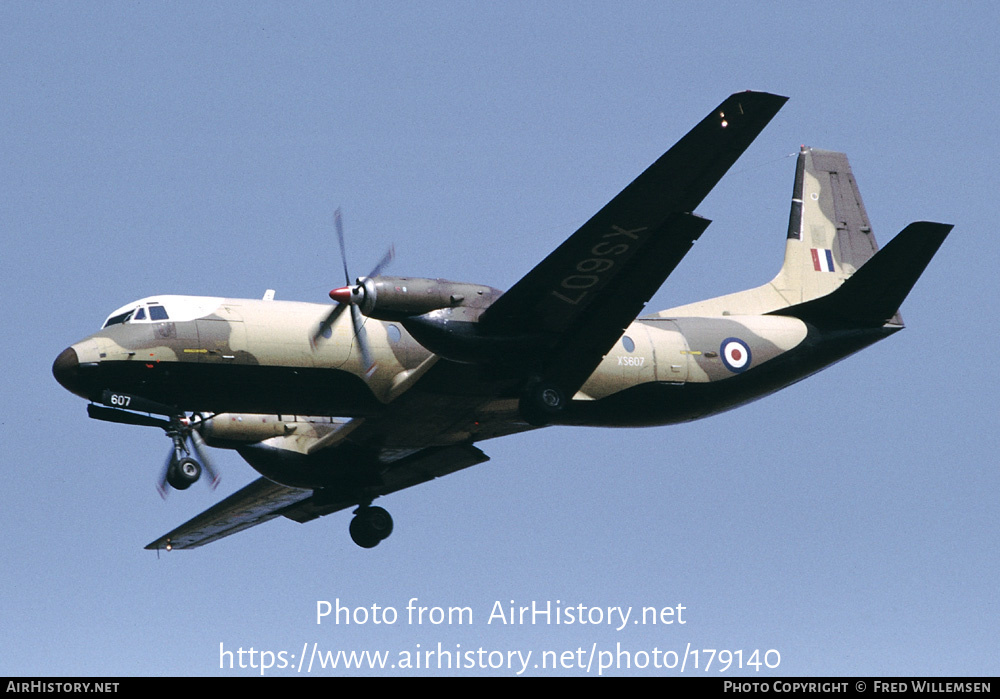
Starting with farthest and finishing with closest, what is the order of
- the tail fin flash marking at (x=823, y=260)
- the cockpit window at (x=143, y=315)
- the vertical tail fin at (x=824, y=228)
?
the tail fin flash marking at (x=823, y=260), the vertical tail fin at (x=824, y=228), the cockpit window at (x=143, y=315)

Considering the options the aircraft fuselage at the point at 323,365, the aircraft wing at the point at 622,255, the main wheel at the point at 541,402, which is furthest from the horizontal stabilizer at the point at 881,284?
the main wheel at the point at 541,402

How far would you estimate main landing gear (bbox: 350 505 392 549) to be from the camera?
25.5m

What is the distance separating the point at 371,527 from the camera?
1004 inches

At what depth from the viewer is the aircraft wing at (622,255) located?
63.0 feet

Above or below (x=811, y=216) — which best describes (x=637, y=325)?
below

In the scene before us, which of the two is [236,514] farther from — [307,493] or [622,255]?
[622,255]

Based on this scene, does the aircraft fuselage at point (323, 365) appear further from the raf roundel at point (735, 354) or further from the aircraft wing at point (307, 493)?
the aircraft wing at point (307, 493)

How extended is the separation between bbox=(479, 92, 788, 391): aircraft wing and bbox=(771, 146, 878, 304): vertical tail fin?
19.4 ft

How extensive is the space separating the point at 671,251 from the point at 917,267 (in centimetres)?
526

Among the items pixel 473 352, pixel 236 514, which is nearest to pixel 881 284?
pixel 473 352

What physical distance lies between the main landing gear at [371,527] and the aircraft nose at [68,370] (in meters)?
6.58

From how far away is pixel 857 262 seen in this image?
27.6 metres
